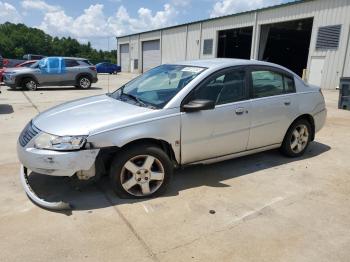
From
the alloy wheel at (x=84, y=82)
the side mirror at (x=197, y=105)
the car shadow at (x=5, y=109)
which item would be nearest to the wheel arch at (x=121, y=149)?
the side mirror at (x=197, y=105)

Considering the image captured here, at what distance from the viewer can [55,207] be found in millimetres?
3486

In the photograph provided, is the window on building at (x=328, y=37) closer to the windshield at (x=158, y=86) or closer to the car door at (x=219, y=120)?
the car door at (x=219, y=120)

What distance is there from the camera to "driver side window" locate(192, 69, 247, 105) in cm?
416

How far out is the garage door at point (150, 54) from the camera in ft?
126

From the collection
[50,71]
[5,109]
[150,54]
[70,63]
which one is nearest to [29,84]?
[50,71]

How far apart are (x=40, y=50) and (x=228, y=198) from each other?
286 feet

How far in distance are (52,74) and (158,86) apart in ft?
41.2

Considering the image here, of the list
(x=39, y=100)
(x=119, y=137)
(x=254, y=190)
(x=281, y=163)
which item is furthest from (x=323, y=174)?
(x=39, y=100)

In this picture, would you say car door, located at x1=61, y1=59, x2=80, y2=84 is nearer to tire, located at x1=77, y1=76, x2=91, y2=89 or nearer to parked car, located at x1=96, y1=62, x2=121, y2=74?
tire, located at x1=77, y1=76, x2=91, y2=89

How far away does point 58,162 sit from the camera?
11.1 ft

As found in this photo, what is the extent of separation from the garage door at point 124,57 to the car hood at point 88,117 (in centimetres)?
4313

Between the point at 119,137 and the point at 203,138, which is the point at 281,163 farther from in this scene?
the point at 119,137


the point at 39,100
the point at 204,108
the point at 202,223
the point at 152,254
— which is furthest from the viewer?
the point at 39,100

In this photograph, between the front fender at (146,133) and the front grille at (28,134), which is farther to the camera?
the front grille at (28,134)
